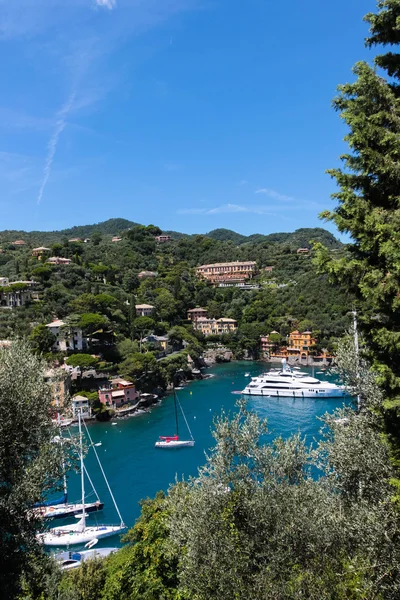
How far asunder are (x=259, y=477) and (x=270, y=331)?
55987 millimetres

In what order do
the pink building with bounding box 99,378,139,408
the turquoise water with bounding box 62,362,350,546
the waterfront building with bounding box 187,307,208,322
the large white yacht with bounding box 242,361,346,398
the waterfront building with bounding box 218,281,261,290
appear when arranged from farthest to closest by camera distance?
the waterfront building with bounding box 218,281,261,290
the waterfront building with bounding box 187,307,208,322
the large white yacht with bounding box 242,361,346,398
the pink building with bounding box 99,378,139,408
the turquoise water with bounding box 62,362,350,546

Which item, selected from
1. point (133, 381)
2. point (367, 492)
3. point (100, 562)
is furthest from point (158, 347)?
point (367, 492)

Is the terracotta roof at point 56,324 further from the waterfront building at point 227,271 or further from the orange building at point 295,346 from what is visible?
the waterfront building at point 227,271

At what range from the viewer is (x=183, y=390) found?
4484 centimetres

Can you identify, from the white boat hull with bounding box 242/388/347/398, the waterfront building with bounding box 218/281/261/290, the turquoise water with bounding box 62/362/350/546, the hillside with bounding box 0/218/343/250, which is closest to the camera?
the turquoise water with bounding box 62/362/350/546

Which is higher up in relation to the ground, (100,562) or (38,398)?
(38,398)

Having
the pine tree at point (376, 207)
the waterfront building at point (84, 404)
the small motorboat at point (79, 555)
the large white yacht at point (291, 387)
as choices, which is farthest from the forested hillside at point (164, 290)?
the pine tree at point (376, 207)

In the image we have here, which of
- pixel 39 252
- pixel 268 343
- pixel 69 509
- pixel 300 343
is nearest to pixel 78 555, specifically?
pixel 69 509

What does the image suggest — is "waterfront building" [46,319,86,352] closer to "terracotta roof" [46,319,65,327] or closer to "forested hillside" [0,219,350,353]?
"terracotta roof" [46,319,65,327]

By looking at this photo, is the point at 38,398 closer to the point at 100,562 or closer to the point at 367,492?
the point at 367,492

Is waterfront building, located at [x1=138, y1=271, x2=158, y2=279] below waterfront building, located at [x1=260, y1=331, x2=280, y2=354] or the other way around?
the other way around

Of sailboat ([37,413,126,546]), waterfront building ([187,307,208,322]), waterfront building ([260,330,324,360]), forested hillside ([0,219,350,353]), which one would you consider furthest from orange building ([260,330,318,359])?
sailboat ([37,413,126,546])

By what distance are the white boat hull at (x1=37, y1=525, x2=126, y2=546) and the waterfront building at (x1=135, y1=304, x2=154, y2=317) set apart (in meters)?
40.1

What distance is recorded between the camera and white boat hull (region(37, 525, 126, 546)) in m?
17.9
